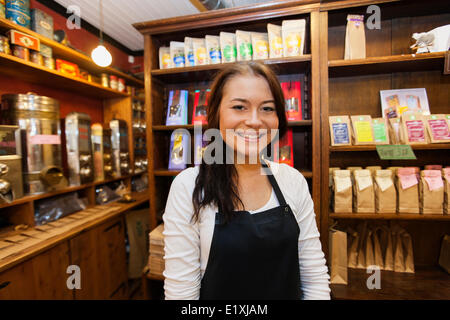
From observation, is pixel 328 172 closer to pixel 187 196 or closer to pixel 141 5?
pixel 187 196

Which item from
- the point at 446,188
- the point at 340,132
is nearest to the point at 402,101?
the point at 340,132

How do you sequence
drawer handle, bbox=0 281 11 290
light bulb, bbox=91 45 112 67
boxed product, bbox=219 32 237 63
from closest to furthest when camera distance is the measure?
drawer handle, bbox=0 281 11 290
boxed product, bbox=219 32 237 63
light bulb, bbox=91 45 112 67

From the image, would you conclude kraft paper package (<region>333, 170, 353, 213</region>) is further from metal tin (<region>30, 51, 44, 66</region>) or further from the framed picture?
metal tin (<region>30, 51, 44, 66</region>)

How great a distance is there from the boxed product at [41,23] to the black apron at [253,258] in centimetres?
209

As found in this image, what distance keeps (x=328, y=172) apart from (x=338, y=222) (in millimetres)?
560

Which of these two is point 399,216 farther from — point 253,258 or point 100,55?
point 100,55

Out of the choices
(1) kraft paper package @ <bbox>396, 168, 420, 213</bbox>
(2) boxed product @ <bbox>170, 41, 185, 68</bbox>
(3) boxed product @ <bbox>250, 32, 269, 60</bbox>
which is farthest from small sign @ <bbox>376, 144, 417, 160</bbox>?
(2) boxed product @ <bbox>170, 41, 185, 68</bbox>

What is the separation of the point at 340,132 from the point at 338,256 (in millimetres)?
885

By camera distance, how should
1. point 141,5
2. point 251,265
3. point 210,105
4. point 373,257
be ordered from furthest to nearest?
point 141,5 < point 373,257 < point 210,105 < point 251,265

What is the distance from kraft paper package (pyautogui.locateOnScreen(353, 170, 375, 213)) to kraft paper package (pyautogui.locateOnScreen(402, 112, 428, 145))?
1.13 feet

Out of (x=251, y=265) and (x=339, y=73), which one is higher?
(x=339, y=73)

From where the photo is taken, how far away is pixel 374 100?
5.62ft

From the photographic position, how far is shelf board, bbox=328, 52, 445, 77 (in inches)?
56.3
